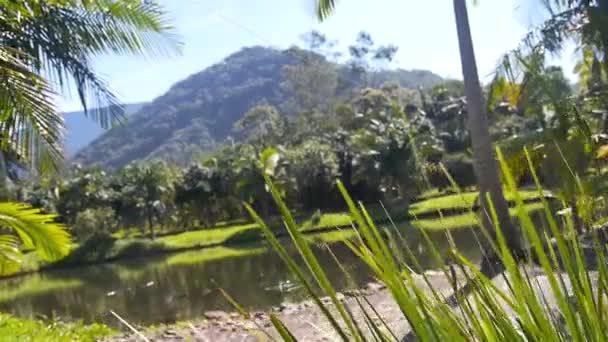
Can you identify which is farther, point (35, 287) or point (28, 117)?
point (35, 287)

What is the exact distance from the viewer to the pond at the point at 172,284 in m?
14.6

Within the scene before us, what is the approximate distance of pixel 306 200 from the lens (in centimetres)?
3381


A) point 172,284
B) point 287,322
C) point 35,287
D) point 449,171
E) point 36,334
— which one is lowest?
point 35,287

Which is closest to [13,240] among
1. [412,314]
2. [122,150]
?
[412,314]

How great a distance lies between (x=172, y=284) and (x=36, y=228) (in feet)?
50.5

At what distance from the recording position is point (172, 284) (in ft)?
67.8

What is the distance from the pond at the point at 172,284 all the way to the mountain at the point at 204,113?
86619 mm

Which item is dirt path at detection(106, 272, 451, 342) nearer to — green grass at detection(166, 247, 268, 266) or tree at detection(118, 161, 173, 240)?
green grass at detection(166, 247, 268, 266)

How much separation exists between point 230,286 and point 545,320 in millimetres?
17273

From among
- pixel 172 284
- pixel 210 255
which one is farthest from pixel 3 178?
pixel 210 255

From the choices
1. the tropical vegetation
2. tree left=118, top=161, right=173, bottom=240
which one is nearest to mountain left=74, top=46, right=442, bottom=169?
tree left=118, top=161, right=173, bottom=240

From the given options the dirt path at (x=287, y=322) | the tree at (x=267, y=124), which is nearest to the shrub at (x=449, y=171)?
the dirt path at (x=287, y=322)

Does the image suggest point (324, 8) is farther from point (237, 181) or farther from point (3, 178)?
point (237, 181)

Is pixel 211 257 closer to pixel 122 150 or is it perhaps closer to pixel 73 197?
pixel 73 197
